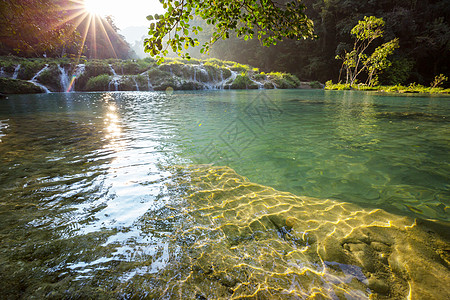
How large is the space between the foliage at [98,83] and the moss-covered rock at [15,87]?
17.8ft

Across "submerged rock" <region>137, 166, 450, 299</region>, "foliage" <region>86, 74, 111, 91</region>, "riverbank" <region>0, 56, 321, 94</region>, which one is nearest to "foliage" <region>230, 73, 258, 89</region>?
"riverbank" <region>0, 56, 321, 94</region>

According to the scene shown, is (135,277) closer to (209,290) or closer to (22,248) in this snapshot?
(209,290)

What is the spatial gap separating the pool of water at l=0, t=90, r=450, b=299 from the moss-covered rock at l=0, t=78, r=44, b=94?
69.2 ft

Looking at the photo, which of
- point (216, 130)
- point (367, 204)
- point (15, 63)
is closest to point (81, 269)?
point (367, 204)

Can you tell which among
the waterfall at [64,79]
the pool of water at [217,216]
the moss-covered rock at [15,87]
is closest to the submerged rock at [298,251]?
the pool of water at [217,216]

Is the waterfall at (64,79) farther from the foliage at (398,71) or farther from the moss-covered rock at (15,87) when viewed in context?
the foliage at (398,71)

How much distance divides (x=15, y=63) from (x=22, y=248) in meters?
33.4

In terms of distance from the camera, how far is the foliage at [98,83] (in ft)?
83.9

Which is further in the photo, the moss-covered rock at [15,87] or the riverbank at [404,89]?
the riverbank at [404,89]

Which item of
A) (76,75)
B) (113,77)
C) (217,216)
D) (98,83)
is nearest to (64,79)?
(76,75)

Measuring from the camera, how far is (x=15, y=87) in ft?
65.0

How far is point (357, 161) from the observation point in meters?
4.23

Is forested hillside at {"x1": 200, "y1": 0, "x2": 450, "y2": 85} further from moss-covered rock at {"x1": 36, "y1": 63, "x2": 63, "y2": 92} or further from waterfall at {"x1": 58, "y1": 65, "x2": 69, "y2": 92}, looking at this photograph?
moss-covered rock at {"x1": 36, "y1": 63, "x2": 63, "y2": 92}

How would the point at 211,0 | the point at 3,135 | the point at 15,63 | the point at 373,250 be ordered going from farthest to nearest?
the point at 15,63
the point at 3,135
the point at 211,0
the point at 373,250
